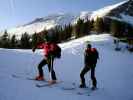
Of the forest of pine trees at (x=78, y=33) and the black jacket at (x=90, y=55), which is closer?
the black jacket at (x=90, y=55)

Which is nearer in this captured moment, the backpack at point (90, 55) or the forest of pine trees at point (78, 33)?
the backpack at point (90, 55)

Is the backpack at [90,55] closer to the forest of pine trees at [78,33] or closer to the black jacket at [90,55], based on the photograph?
the black jacket at [90,55]

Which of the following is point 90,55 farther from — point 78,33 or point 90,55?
point 78,33

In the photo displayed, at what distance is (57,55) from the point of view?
12914 mm

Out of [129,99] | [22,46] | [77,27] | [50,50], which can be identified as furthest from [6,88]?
[77,27]

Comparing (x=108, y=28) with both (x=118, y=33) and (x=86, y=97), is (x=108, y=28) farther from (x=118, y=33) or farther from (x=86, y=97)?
(x=86, y=97)

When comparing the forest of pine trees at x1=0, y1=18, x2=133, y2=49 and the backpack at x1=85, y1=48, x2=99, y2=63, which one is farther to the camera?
the forest of pine trees at x1=0, y1=18, x2=133, y2=49

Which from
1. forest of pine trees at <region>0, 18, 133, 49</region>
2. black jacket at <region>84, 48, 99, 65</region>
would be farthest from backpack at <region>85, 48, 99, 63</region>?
forest of pine trees at <region>0, 18, 133, 49</region>

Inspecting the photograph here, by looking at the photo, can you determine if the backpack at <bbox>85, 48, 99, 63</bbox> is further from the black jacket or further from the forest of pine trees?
the forest of pine trees

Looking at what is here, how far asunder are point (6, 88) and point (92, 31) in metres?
98.2

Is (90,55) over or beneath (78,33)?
over

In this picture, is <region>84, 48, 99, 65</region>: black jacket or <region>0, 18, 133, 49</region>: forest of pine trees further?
<region>0, 18, 133, 49</region>: forest of pine trees

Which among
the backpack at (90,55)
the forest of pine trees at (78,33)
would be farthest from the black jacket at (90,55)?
the forest of pine trees at (78,33)

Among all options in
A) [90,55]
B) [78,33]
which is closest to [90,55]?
[90,55]
